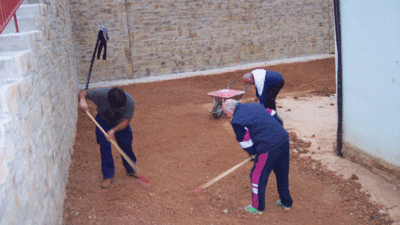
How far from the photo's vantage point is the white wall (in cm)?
464

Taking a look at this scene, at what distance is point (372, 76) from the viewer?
5035 mm

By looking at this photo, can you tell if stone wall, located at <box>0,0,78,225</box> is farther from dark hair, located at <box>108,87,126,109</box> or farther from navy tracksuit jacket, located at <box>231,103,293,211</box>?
navy tracksuit jacket, located at <box>231,103,293,211</box>

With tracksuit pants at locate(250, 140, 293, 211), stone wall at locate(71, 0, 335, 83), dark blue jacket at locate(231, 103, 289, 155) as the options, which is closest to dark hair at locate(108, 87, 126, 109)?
dark blue jacket at locate(231, 103, 289, 155)

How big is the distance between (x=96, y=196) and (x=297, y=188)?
3.09 meters

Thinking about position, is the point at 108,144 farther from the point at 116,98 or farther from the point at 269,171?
the point at 269,171

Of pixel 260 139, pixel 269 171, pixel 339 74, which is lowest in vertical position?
pixel 269 171

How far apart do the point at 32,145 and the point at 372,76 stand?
4.77m

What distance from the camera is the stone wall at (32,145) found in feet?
7.27

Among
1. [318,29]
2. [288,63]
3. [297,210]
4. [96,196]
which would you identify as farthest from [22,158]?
[318,29]

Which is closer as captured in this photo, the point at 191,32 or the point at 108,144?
the point at 108,144

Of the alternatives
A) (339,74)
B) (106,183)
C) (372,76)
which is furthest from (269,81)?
(106,183)

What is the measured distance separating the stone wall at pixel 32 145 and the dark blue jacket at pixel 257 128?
2.16 m

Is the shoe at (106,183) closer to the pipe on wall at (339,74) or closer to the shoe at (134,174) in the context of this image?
the shoe at (134,174)

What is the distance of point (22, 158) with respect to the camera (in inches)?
102
